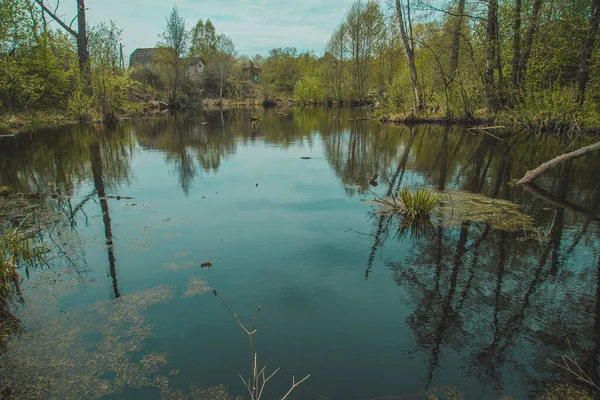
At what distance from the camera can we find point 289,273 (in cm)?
445

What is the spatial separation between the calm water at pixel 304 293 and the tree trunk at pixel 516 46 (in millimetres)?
10827

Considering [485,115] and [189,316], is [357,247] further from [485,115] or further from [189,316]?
[485,115]

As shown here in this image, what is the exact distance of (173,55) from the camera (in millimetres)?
36625

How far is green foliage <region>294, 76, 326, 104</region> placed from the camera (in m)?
49.0

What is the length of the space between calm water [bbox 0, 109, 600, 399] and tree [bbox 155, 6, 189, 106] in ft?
103

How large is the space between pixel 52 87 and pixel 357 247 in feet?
79.7

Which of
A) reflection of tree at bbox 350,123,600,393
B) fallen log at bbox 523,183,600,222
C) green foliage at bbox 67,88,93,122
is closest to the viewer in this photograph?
reflection of tree at bbox 350,123,600,393

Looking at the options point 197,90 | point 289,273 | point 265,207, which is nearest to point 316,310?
point 289,273

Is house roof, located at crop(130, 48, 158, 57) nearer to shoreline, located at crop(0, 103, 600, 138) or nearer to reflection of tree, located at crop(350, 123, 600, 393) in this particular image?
shoreline, located at crop(0, 103, 600, 138)

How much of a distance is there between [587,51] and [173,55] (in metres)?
34.3

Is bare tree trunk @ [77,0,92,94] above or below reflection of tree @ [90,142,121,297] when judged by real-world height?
above

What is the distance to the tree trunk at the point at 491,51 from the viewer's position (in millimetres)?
16491

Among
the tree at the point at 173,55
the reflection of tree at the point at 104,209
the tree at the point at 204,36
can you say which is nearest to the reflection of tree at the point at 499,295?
the reflection of tree at the point at 104,209

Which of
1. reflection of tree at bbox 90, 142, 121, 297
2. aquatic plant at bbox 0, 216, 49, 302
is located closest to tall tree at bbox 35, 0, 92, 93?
reflection of tree at bbox 90, 142, 121, 297
